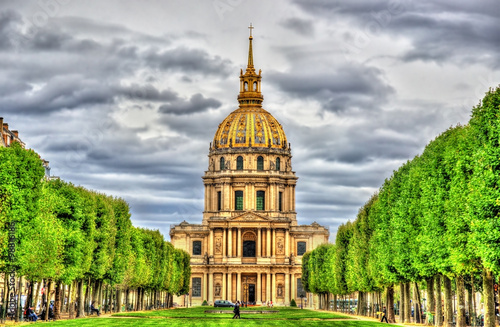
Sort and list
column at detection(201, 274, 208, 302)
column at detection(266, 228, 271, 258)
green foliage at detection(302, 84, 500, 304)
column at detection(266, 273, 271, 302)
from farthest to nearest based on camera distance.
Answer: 1. column at detection(266, 228, 271, 258)
2. column at detection(201, 274, 208, 302)
3. column at detection(266, 273, 271, 302)
4. green foliage at detection(302, 84, 500, 304)

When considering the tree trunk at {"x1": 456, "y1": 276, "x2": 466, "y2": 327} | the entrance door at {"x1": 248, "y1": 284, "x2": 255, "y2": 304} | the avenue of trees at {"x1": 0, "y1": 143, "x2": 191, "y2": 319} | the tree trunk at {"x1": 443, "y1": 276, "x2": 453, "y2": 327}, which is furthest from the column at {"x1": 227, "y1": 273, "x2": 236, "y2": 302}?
the tree trunk at {"x1": 456, "y1": 276, "x2": 466, "y2": 327}

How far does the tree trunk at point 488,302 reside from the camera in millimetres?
48750

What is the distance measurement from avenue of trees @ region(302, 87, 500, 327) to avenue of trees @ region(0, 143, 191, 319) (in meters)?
26.0

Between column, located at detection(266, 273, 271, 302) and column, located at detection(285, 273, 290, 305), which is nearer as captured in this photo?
column, located at detection(266, 273, 271, 302)

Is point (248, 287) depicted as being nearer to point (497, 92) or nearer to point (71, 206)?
point (71, 206)

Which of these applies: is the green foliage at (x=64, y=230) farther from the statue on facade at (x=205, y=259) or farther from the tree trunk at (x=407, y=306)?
the statue on facade at (x=205, y=259)

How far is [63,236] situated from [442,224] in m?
31.3

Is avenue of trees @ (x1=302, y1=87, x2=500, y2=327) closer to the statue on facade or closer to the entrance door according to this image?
the entrance door

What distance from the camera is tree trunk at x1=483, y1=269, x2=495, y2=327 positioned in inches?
1919

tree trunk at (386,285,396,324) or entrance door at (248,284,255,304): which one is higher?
entrance door at (248,284,255,304)

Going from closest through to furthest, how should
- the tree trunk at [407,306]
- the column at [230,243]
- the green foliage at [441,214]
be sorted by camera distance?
the green foliage at [441,214] < the tree trunk at [407,306] < the column at [230,243]

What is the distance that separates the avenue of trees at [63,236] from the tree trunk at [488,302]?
3085cm

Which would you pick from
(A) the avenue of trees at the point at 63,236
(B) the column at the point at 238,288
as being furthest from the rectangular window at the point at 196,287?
(A) the avenue of trees at the point at 63,236

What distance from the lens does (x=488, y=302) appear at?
4956 cm
